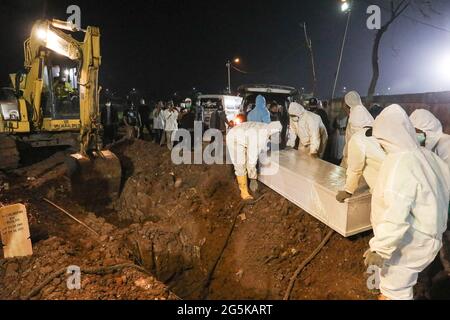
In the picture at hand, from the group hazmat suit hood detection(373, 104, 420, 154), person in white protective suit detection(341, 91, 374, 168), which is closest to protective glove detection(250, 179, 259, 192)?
person in white protective suit detection(341, 91, 374, 168)

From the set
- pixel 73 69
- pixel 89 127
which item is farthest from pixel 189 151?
pixel 73 69

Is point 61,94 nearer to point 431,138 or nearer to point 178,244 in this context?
point 178,244

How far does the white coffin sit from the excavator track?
6244mm

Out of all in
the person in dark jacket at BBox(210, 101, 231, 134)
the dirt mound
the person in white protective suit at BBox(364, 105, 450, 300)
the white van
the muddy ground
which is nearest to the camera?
the person in white protective suit at BBox(364, 105, 450, 300)

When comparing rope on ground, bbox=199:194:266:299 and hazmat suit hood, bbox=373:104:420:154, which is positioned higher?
hazmat suit hood, bbox=373:104:420:154

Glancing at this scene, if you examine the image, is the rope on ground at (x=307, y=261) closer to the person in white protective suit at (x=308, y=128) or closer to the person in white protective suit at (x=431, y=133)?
the person in white protective suit at (x=431, y=133)

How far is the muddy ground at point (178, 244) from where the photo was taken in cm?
326

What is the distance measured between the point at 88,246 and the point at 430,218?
13.4 ft

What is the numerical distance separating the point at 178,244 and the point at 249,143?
2.36 m

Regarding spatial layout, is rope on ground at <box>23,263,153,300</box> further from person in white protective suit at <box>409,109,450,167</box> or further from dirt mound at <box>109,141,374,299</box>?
person in white protective suit at <box>409,109,450,167</box>

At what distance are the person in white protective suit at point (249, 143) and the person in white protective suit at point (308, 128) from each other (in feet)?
3.56

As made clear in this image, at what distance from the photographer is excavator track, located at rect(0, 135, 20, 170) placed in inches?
287

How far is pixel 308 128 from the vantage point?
5.81 m

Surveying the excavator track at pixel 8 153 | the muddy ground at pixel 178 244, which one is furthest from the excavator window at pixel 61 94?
the muddy ground at pixel 178 244
